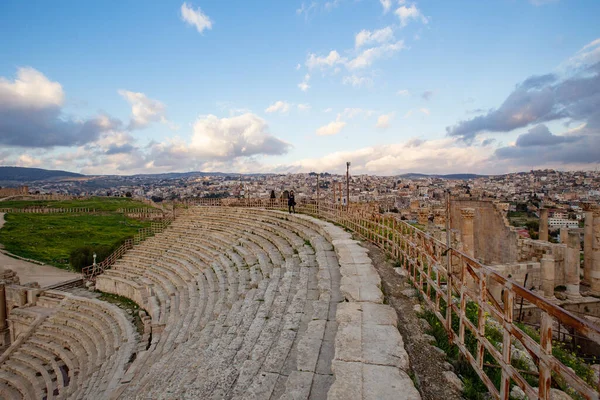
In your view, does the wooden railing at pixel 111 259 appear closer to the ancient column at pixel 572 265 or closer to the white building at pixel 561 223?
the ancient column at pixel 572 265

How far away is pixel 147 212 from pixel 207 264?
47.9 metres

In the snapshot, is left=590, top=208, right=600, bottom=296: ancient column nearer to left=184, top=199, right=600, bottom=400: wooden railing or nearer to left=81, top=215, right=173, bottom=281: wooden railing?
left=184, top=199, right=600, bottom=400: wooden railing

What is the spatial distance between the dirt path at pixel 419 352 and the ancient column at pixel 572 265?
14.0 m

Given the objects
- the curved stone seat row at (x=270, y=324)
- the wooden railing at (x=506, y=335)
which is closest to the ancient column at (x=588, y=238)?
the curved stone seat row at (x=270, y=324)

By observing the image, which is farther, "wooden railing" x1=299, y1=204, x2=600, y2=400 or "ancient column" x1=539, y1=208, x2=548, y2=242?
"ancient column" x1=539, y1=208, x2=548, y2=242

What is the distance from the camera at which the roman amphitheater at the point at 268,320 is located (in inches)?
118

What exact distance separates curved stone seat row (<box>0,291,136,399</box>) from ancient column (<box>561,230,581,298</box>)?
18.6 metres

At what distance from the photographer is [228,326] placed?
20.6 ft

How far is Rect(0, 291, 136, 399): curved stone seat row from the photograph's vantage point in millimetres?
10438

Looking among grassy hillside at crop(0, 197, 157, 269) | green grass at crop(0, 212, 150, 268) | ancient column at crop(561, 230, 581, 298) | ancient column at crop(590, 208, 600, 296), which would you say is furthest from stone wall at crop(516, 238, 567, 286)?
green grass at crop(0, 212, 150, 268)

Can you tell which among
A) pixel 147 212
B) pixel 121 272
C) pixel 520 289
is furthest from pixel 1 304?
pixel 147 212

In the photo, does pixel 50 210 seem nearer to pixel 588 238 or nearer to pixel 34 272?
pixel 34 272

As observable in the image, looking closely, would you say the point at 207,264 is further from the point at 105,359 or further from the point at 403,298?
the point at 403,298

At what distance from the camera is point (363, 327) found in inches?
159
